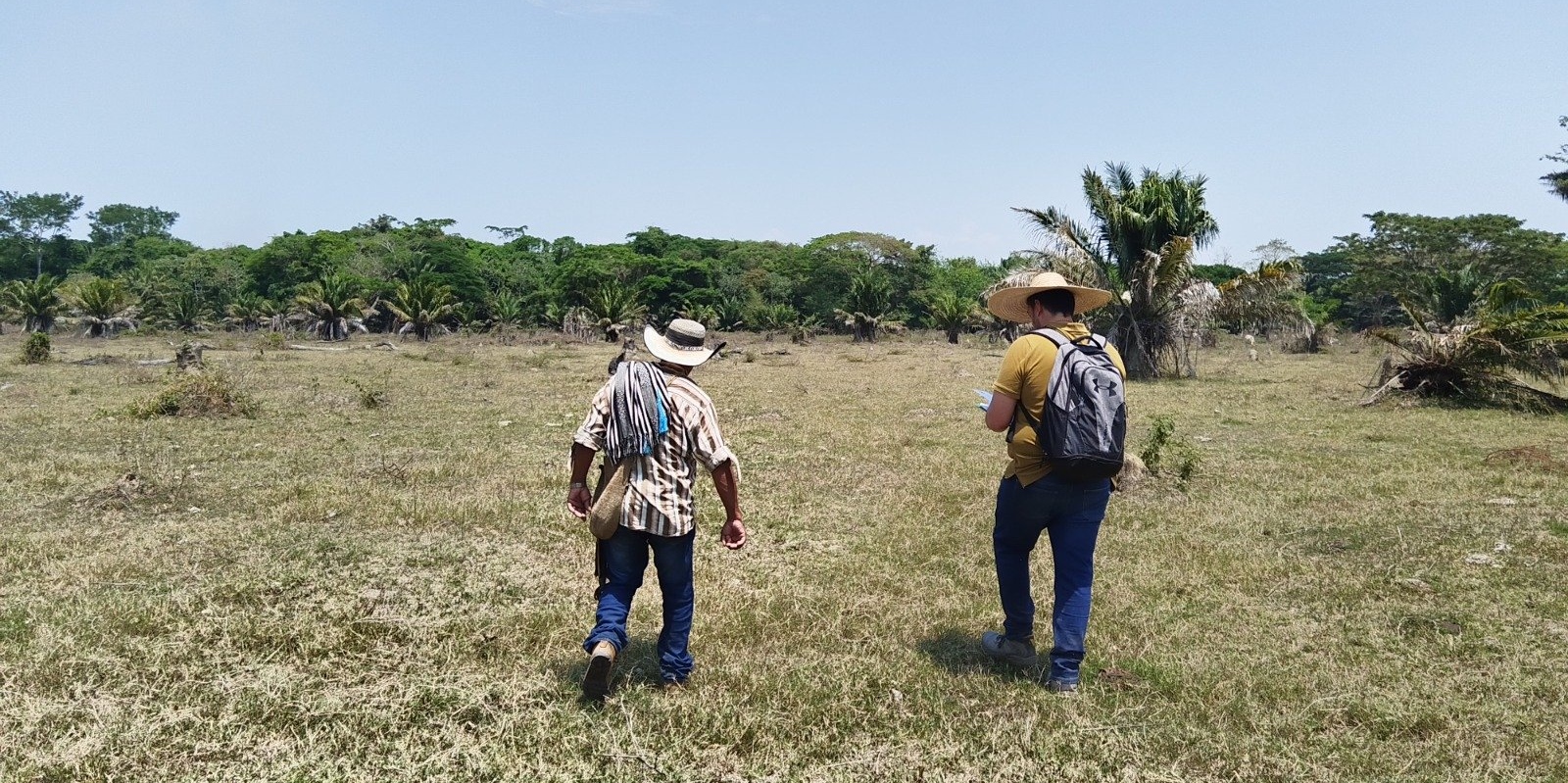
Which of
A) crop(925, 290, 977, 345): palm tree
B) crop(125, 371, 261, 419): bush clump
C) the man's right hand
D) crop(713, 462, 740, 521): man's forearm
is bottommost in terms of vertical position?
crop(125, 371, 261, 419): bush clump

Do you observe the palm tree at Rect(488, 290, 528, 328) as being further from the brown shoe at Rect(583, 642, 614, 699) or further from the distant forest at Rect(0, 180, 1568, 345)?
the brown shoe at Rect(583, 642, 614, 699)

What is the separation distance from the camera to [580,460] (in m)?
3.71

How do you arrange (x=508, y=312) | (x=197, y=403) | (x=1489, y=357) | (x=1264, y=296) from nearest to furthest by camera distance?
(x=197, y=403) < (x=1489, y=357) < (x=1264, y=296) < (x=508, y=312)

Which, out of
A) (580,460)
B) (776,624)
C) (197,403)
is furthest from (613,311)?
(580,460)

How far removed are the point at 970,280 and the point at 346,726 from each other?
78.1 m

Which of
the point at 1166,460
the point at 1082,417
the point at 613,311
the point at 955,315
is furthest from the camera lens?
the point at 955,315

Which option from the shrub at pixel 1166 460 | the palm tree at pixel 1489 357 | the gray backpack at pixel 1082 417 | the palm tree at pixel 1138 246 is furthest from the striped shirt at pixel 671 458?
the palm tree at pixel 1138 246

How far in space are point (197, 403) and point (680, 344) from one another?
1044 centimetres

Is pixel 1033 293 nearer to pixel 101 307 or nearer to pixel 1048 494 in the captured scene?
pixel 1048 494

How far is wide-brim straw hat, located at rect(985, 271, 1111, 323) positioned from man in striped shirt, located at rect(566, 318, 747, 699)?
133cm

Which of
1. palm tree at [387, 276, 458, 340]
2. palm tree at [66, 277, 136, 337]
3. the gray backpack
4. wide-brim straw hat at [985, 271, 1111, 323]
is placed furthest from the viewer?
palm tree at [387, 276, 458, 340]

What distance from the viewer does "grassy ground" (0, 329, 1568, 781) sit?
10.8ft

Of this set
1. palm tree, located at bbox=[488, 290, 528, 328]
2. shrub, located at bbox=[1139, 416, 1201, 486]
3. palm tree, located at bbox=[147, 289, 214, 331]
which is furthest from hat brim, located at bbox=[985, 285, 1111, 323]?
palm tree, located at bbox=[147, 289, 214, 331]

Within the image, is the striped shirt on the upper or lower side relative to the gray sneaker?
upper
